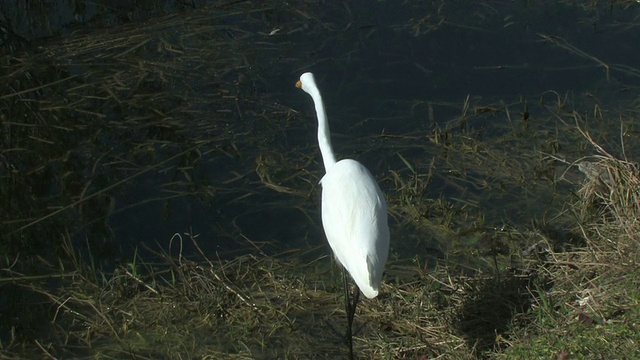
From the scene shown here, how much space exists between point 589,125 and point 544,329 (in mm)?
2127

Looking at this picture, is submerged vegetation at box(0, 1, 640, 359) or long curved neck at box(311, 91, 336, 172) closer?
submerged vegetation at box(0, 1, 640, 359)

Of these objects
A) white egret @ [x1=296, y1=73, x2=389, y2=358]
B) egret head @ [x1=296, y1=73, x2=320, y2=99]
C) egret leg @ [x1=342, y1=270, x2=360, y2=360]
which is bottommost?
egret leg @ [x1=342, y1=270, x2=360, y2=360]

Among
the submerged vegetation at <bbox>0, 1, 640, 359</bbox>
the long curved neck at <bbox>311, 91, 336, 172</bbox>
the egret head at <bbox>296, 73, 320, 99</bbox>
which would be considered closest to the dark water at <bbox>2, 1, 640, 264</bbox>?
the submerged vegetation at <bbox>0, 1, 640, 359</bbox>

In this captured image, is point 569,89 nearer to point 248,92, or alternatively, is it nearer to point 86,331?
point 248,92

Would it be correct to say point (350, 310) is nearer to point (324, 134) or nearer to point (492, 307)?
point (492, 307)

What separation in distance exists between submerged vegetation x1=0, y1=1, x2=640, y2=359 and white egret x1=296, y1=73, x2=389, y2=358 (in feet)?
1.59

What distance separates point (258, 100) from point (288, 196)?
0.94 meters

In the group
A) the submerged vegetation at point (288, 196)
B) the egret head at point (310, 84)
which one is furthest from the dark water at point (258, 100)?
the egret head at point (310, 84)

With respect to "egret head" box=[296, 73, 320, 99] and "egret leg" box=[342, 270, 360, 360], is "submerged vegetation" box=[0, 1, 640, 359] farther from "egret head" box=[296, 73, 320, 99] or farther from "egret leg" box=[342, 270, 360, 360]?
"egret head" box=[296, 73, 320, 99]

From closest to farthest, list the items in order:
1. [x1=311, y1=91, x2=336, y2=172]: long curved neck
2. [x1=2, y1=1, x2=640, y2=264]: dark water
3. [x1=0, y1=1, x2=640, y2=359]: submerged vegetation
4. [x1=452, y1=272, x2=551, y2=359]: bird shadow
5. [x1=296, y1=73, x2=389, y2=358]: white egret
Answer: [x1=296, y1=73, x2=389, y2=358]: white egret
[x1=452, y1=272, x2=551, y2=359]: bird shadow
[x1=0, y1=1, x2=640, y2=359]: submerged vegetation
[x1=311, y1=91, x2=336, y2=172]: long curved neck
[x1=2, y1=1, x2=640, y2=264]: dark water

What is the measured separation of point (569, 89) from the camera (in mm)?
5629

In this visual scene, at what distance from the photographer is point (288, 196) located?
4.75 metres

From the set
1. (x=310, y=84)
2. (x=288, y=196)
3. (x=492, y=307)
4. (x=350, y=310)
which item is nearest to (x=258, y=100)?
(x=288, y=196)

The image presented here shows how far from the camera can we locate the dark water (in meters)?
4.62
